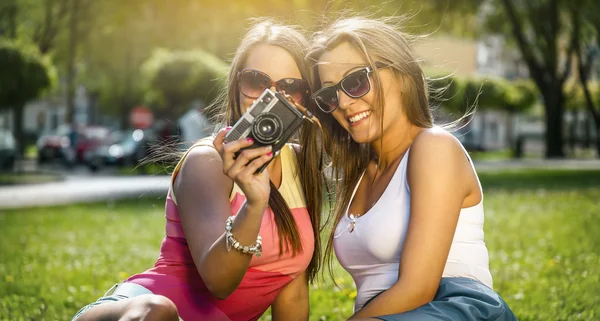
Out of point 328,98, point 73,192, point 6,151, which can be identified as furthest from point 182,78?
point 328,98

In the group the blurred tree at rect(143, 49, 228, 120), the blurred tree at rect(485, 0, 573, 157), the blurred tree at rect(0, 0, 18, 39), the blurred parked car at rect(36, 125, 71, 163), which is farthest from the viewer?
the blurred tree at rect(0, 0, 18, 39)

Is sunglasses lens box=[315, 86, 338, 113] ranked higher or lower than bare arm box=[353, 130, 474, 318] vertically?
higher

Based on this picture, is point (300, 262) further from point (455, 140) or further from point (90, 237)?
point (90, 237)

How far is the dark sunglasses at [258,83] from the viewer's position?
3740 mm

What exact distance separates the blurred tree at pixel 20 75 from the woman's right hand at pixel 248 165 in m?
26.2

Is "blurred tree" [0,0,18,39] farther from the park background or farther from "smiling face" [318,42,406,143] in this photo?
"smiling face" [318,42,406,143]

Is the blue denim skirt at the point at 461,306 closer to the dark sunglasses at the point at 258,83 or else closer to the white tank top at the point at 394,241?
the white tank top at the point at 394,241

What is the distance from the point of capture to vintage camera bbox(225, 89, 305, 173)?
291 centimetres

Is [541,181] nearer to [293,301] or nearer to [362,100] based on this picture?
[293,301]

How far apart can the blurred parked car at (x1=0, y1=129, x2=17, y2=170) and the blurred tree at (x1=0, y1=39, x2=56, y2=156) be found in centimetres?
369

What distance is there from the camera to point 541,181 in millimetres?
23656

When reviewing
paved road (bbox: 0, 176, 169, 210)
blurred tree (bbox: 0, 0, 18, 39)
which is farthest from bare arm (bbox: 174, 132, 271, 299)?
blurred tree (bbox: 0, 0, 18, 39)

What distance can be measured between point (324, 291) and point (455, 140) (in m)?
4.22

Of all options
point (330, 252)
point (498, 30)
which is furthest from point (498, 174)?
point (330, 252)
